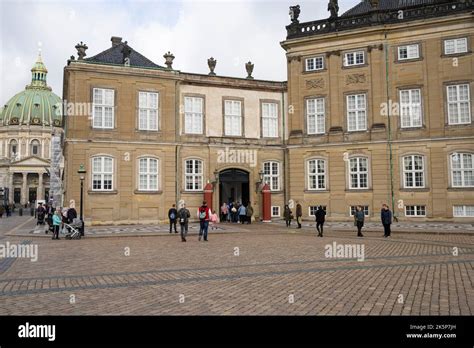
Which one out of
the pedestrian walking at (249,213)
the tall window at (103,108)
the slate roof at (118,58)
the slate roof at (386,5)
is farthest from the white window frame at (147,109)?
the slate roof at (386,5)

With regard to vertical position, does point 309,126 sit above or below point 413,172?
above

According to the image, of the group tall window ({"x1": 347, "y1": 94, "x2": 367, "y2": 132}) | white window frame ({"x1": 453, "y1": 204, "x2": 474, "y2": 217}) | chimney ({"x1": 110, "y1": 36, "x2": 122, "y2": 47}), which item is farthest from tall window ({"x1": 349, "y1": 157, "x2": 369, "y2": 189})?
chimney ({"x1": 110, "y1": 36, "x2": 122, "y2": 47})

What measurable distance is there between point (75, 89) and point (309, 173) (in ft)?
62.6

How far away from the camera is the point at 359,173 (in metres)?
33.5

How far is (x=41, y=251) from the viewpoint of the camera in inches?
683

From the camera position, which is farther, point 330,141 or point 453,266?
point 330,141

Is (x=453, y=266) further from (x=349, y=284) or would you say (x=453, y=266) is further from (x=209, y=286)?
(x=209, y=286)

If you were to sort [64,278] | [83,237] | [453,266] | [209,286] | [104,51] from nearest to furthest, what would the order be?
[209,286], [64,278], [453,266], [83,237], [104,51]

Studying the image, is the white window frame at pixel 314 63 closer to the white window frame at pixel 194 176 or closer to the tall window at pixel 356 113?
the tall window at pixel 356 113

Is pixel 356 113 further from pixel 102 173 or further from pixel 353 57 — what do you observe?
pixel 102 173

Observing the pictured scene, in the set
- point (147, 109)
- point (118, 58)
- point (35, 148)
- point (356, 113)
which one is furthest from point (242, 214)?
point (35, 148)

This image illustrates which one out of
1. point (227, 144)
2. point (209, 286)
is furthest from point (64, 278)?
point (227, 144)

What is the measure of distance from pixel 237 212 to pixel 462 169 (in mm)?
16881

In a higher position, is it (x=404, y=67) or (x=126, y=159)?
(x=404, y=67)
